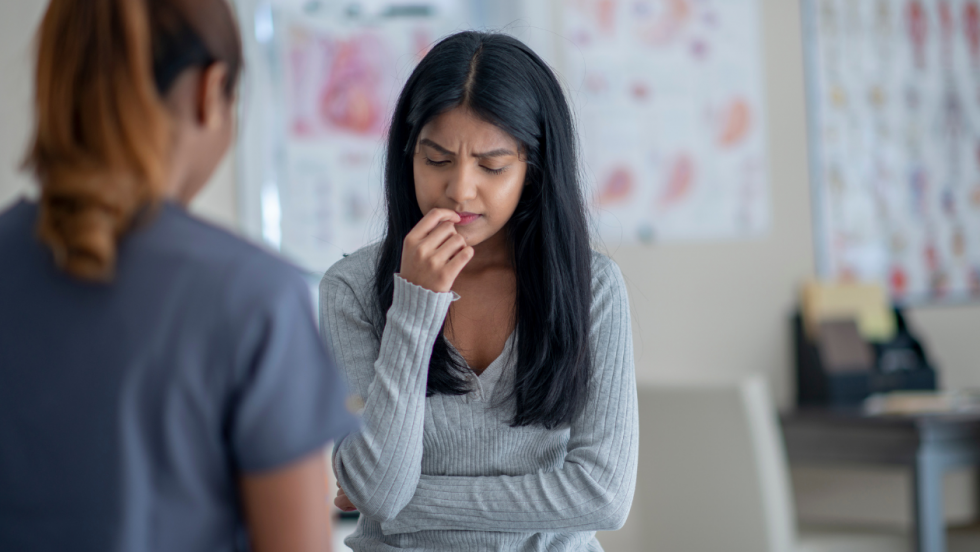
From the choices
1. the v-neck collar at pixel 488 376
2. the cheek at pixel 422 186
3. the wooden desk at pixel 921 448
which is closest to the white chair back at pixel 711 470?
the wooden desk at pixel 921 448

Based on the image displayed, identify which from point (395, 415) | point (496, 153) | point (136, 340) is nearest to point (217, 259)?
point (136, 340)

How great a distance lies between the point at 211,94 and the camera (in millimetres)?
732

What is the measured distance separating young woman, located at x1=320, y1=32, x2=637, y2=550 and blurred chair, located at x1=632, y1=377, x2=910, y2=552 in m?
1.10

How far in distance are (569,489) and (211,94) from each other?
27.2 inches

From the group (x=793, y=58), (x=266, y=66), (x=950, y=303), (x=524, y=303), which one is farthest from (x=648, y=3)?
(x=524, y=303)

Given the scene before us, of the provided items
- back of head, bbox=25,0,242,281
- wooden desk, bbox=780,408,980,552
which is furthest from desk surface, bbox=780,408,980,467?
back of head, bbox=25,0,242,281

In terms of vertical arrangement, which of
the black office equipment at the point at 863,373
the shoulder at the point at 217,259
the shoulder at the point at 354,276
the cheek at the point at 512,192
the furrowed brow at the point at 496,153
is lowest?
the black office equipment at the point at 863,373

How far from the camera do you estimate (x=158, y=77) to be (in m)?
0.71

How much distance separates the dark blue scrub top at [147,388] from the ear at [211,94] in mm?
82

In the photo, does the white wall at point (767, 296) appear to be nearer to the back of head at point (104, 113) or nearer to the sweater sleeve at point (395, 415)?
the sweater sleeve at point (395, 415)

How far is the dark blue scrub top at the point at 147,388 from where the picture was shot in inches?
26.5

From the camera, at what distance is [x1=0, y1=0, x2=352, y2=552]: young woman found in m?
0.67

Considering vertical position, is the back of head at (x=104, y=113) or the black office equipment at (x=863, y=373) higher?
the back of head at (x=104, y=113)

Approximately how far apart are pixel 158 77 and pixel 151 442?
0.90ft
